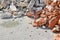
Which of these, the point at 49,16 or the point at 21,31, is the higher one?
the point at 49,16

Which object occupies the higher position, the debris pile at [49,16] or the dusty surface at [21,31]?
the debris pile at [49,16]

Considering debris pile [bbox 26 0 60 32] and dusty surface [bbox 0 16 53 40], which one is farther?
debris pile [bbox 26 0 60 32]

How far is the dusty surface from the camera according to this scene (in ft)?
9.40

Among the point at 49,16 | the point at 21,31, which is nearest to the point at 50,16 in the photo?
the point at 49,16

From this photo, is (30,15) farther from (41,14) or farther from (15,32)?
(15,32)

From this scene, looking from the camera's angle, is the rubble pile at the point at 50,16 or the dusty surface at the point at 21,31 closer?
the dusty surface at the point at 21,31

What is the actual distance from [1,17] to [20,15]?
0.29 metres

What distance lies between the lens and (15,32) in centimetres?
300

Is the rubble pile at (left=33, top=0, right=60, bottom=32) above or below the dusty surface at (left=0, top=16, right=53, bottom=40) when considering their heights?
above

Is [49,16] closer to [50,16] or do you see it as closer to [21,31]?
[50,16]

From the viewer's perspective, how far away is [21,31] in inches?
119

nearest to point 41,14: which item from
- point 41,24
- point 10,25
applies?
point 41,24

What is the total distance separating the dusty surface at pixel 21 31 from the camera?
9.40ft

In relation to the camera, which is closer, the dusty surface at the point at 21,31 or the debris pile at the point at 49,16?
the dusty surface at the point at 21,31
